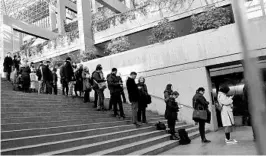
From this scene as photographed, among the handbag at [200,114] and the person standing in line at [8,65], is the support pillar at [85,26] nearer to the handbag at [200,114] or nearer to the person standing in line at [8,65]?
the person standing in line at [8,65]

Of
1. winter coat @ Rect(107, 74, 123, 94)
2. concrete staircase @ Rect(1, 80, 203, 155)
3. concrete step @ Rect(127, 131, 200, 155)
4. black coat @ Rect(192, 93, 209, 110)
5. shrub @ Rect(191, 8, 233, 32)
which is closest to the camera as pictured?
concrete staircase @ Rect(1, 80, 203, 155)

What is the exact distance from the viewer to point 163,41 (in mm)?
12312

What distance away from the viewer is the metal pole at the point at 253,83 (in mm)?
1145

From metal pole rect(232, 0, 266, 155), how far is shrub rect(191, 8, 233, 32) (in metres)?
10.6

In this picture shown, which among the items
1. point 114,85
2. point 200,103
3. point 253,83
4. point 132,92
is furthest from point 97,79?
point 253,83

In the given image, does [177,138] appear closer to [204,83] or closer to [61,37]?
[204,83]

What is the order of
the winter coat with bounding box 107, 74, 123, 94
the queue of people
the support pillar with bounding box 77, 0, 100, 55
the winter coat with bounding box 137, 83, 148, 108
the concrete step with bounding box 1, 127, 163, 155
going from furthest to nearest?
the support pillar with bounding box 77, 0, 100, 55
the winter coat with bounding box 137, 83, 148, 108
the winter coat with bounding box 107, 74, 123, 94
the queue of people
the concrete step with bounding box 1, 127, 163, 155

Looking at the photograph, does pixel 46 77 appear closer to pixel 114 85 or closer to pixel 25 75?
pixel 25 75

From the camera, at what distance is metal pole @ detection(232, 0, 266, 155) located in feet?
3.76

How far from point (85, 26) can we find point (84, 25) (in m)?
0.13

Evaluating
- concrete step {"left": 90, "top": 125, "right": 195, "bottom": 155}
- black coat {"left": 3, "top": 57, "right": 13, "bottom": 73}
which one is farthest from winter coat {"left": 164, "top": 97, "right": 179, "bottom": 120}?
black coat {"left": 3, "top": 57, "right": 13, "bottom": 73}

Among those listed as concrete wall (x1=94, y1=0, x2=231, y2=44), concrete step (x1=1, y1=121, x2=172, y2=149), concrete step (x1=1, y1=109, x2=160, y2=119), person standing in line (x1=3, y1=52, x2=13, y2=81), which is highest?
concrete wall (x1=94, y1=0, x2=231, y2=44)

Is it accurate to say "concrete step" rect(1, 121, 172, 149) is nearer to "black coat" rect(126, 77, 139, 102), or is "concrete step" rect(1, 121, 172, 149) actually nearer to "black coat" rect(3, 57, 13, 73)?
"black coat" rect(126, 77, 139, 102)

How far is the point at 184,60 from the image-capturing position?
38.1 ft
